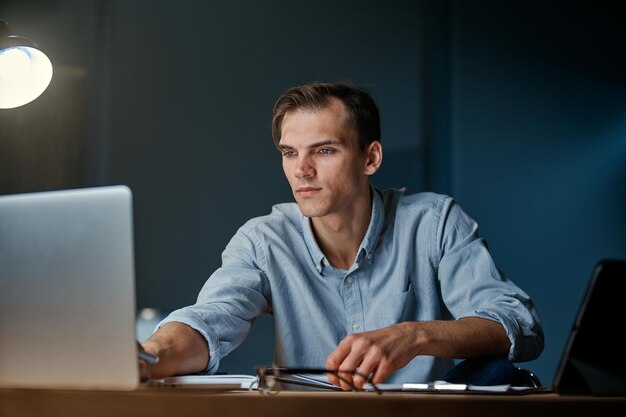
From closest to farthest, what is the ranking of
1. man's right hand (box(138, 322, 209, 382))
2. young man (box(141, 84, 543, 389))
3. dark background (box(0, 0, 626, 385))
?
man's right hand (box(138, 322, 209, 382)) → young man (box(141, 84, 543, 389)) → dark background (box(0, 0, 626, 385))

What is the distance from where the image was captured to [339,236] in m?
2.12

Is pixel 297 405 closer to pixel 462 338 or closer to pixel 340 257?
pixel 462 338

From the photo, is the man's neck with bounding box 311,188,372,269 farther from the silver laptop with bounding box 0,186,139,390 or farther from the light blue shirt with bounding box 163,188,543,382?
the silver laptop with bounding box 0,186,139,390

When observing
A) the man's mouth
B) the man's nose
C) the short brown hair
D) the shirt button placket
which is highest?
the short brown hair

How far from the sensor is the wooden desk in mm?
799

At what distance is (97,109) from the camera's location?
274 cm

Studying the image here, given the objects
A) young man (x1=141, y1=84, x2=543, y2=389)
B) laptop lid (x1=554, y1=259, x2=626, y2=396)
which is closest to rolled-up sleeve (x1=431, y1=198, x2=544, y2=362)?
young man (x1=141, y1=84, x2=543, y2=389)

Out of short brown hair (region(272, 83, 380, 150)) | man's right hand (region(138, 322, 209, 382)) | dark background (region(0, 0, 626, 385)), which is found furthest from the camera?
dark background (region(0, 0, 626, 385))

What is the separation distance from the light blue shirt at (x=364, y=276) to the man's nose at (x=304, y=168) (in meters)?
0.13

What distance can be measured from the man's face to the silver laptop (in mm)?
1222

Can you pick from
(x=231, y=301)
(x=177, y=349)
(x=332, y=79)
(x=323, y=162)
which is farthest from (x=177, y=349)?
(x=332, y=79)

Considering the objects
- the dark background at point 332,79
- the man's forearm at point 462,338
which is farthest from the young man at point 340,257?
the dark background at point 332,79

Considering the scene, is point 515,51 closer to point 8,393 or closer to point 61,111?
point 61,111

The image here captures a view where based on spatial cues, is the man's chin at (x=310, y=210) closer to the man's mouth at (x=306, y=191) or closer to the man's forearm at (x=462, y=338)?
the man's mouth at (x=306, y=191)
